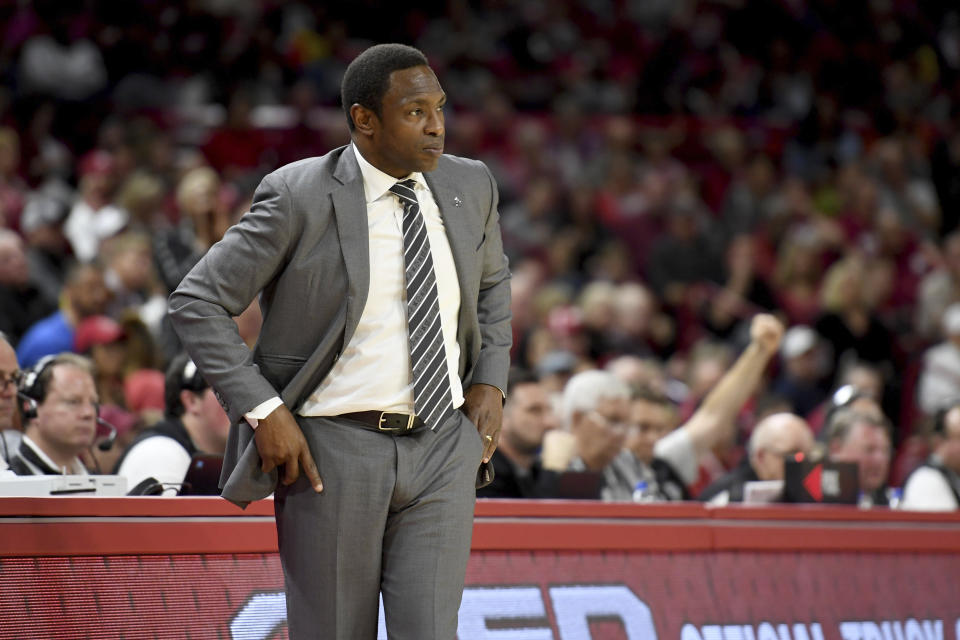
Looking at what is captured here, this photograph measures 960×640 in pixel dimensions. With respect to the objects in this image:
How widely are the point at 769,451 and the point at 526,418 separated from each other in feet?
3.67

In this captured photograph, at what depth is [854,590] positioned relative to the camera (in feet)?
16.5

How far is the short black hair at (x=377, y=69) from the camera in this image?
9.84 ft

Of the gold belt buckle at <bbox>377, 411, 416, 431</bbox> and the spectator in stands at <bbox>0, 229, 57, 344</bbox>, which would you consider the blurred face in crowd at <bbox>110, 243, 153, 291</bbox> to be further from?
the gold belt buckle at <bbox>377, 411, 416, 431</bbox>

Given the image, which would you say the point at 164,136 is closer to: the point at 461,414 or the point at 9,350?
the point at 9,350

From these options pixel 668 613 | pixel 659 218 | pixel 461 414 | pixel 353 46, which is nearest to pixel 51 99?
pixel 353 46

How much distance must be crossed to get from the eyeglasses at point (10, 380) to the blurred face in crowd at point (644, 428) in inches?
115

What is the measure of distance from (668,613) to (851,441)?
2497 millimetres

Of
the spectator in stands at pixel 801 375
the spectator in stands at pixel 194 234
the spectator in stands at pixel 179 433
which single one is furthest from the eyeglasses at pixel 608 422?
the spectator in stands at pixel 801 375

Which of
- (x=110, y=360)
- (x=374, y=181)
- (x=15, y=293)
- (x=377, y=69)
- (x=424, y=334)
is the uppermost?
(x=377, y=69)

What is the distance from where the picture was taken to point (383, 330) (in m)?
A: 3.02

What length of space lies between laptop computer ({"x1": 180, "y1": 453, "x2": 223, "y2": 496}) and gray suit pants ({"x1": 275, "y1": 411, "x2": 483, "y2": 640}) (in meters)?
1.12

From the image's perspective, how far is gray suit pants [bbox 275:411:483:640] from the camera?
2943 mm

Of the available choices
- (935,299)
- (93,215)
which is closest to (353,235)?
(93,215)

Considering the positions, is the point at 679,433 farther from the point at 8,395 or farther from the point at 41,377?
the point at 8,395
